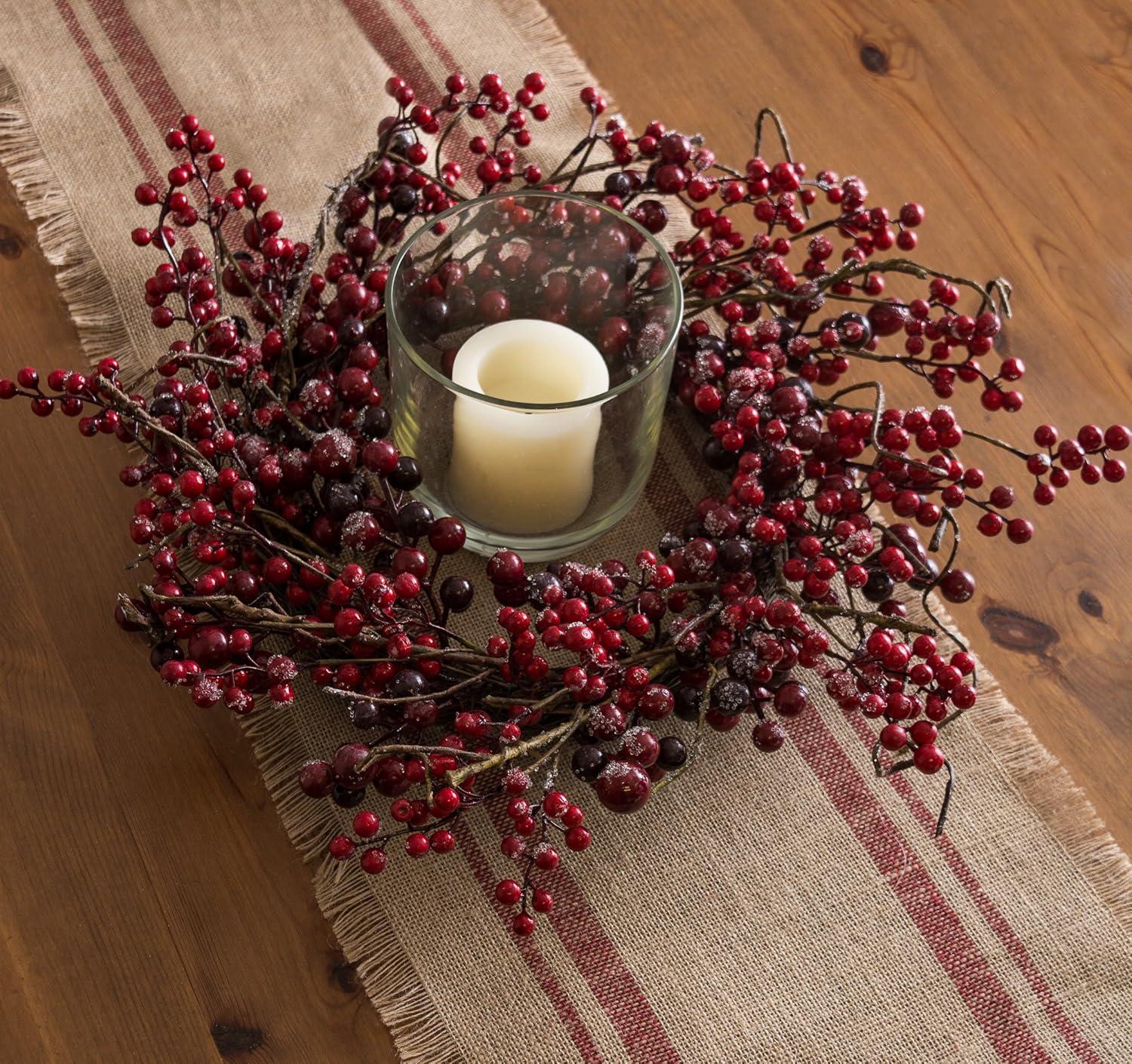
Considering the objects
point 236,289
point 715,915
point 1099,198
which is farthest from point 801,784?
point 1099,198

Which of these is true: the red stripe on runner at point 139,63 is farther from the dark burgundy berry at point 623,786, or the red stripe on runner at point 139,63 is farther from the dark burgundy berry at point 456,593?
the dark burgundy berry at point 623,786

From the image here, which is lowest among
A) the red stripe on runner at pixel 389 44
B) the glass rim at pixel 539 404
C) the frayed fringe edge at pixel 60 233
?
the frayed fringe edge at pixel 60 233

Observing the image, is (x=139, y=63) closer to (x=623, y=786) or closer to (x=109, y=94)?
(x=109, y=94)

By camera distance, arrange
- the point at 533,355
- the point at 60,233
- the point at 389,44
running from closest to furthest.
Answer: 1. the point at 533,355
2. the point at 60,233
3. the point at 389,44

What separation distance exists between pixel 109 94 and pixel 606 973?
0.66 m

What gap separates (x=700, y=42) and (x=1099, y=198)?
1.01ft

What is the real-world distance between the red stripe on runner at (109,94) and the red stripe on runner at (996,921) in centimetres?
57

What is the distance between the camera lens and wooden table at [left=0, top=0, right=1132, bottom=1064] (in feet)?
2.00

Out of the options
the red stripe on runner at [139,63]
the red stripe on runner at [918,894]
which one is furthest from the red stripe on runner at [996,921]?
the red stripe on runner at [139,63]

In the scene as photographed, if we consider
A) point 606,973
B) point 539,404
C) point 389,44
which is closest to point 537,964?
point 606,973

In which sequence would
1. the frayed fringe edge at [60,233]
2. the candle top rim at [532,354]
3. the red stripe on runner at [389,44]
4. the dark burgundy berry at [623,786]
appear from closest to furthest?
the dark burgundy berry at [623,786] → the candle top rim at [532,354] → the frayed fringe edge at [60,233] → the red stripe on runner at [389,44]

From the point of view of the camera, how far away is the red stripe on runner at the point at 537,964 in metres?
0.61

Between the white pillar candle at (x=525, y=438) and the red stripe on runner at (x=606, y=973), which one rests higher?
the white pillar candle at (x=525, y=438)

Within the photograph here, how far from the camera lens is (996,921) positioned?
0.64m
